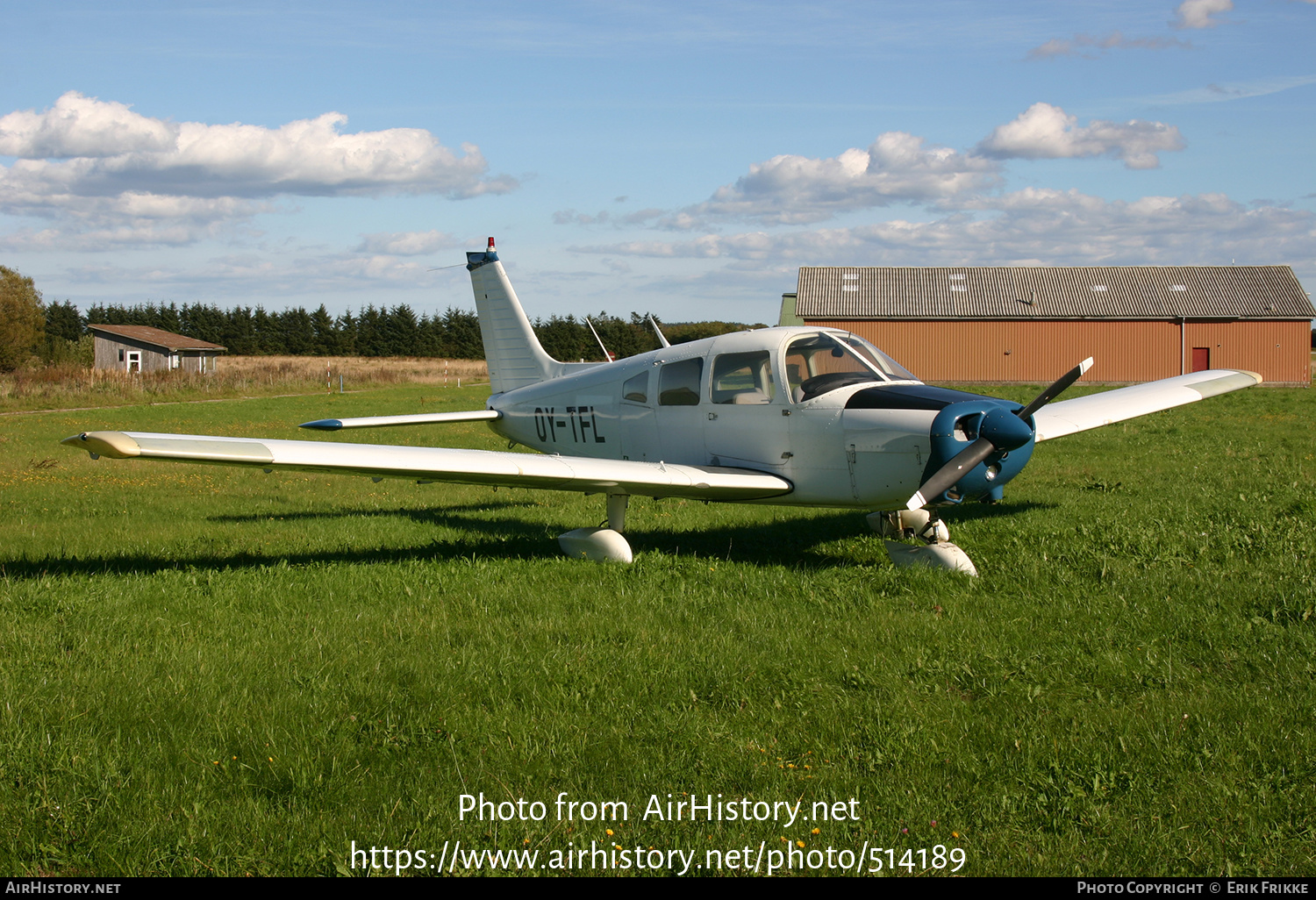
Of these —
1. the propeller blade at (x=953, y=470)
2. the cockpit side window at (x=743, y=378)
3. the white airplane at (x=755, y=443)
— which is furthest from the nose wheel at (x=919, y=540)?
the cockpit side window at (x=743, y=378)

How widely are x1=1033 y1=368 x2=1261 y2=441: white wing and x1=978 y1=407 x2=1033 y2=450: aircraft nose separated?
2.75 metres

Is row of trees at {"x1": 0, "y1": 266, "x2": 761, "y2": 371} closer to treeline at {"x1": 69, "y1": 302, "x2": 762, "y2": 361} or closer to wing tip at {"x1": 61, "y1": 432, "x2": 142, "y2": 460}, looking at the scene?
treeline at {"x1": 69, "y1": 302, "x2": 762, "y2": 361}

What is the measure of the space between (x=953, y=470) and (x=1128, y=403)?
6177 mm

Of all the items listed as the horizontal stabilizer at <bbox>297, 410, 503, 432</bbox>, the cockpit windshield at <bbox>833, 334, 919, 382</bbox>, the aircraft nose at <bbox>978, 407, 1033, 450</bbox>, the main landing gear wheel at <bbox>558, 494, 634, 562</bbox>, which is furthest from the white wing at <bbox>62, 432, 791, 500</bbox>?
the horizontal stabilizer at <bbox>297, 410, 503, 432</bbox>

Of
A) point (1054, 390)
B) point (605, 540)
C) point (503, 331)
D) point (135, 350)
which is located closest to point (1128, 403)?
point (1054, 390)

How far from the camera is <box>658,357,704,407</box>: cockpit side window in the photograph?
9430 mm

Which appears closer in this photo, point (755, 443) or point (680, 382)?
point (755, 443)

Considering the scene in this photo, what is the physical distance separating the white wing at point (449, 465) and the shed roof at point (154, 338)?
6303cm

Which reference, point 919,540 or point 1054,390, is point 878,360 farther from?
point 919,540

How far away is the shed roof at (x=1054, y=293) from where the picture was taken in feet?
157

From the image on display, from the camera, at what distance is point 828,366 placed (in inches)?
343

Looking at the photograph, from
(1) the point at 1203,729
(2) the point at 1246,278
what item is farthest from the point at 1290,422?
(2) the point at 1246,278

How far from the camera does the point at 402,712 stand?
189 inches

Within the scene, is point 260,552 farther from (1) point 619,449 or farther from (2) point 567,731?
(2) point 567,731
